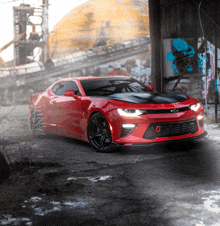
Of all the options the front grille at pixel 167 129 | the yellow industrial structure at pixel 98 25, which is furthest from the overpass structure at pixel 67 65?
the front grille at pixel 167 129

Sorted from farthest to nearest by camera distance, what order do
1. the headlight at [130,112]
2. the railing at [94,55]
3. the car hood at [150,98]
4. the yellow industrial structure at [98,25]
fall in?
the yellow industrial structure at [98,25]
the railing at [94,55]
the car hood at [150,98]
the headlight at [130,112]

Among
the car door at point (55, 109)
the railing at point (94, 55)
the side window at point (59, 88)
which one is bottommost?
the car door at point (55, 109)

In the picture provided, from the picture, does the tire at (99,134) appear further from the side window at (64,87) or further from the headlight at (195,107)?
the headlight at (195,107)

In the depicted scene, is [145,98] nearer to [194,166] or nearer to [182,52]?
[194,166]

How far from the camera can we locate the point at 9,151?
6.16m

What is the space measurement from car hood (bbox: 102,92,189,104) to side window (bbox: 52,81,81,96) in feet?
3.49

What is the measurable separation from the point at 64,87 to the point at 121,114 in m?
2.17

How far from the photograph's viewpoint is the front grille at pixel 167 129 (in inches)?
208

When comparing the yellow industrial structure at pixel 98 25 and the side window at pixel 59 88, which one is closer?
the side window at pixel 59 88

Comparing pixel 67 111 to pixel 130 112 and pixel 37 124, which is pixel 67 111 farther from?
pixel 130 112

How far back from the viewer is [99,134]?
5.71 meters

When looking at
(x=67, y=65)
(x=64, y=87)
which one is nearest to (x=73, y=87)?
(x=64, y=87)

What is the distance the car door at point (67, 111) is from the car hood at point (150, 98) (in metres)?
0.89

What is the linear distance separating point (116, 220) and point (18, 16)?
2795cm
